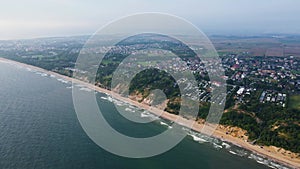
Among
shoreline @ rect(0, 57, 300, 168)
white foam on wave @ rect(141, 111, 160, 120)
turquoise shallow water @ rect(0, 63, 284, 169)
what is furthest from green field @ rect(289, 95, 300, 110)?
white foam on wave @ rect(141, 111, 160, 120)

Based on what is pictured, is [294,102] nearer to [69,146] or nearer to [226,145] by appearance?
[226,145]

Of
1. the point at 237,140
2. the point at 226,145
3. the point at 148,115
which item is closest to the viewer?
the point at 226,145

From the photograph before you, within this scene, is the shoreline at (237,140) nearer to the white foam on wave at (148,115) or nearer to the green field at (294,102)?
the white foam on wave at (148,115)

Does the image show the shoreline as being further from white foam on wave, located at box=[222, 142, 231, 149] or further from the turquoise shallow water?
the turquoise shallow water

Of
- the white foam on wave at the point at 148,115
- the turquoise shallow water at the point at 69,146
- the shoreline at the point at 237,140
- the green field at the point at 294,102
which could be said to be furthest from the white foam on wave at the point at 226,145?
the green field at the point at 294,102

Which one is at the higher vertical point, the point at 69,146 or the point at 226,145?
the point at 69,146

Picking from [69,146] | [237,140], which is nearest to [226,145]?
[237,140]

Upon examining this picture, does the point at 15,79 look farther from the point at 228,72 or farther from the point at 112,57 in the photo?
the point at 228,72
